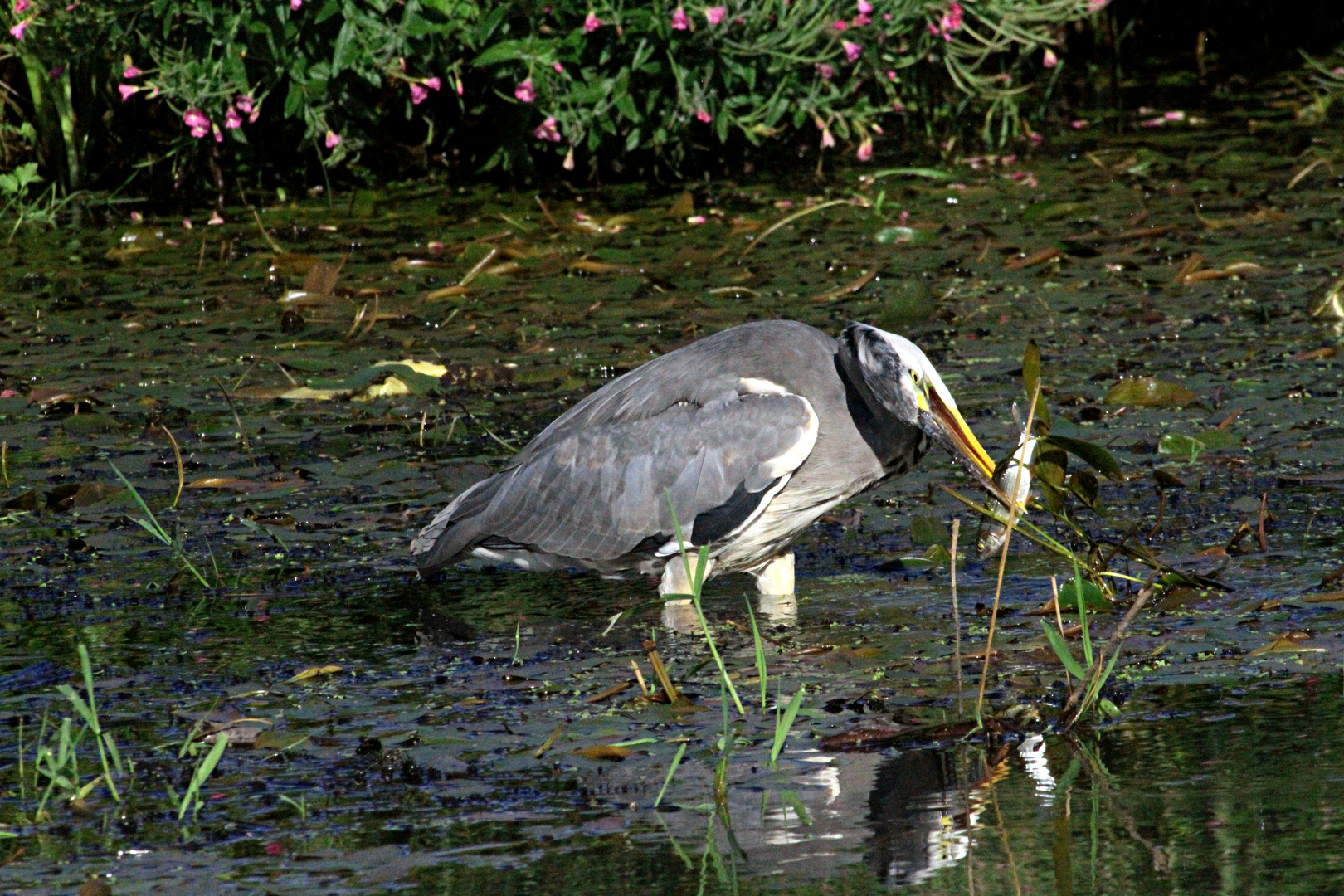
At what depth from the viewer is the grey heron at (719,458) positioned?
4.82m

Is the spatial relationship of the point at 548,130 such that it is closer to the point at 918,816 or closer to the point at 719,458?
the point at 719,458

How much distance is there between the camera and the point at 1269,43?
14.4m

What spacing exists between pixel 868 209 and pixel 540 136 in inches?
69.3

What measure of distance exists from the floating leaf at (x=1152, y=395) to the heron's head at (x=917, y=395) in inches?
65.7

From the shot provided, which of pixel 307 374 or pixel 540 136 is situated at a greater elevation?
pixel 540 136

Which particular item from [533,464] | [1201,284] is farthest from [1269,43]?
[533,464]

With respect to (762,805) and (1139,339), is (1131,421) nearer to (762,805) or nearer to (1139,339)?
(1139,339)

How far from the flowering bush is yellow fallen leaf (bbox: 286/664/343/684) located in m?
4.82

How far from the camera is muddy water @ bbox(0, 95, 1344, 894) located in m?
3.39

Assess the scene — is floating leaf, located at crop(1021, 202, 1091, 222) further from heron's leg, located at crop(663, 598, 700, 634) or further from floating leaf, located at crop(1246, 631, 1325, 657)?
floating leaf, located at crop(1246, 631, 1325, 657)

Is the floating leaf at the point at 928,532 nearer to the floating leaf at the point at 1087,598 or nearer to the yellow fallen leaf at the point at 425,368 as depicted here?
the floating leaf at the point at 1087,598

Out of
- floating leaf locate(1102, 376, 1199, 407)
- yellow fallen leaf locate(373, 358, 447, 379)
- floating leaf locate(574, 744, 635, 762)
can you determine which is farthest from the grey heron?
yellow fallen leaf locate(373, 358, 447, 379)

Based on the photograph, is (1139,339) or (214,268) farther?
(214,268)

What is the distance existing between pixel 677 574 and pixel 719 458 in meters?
0.37
